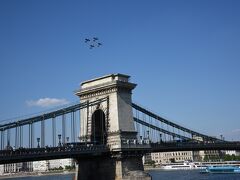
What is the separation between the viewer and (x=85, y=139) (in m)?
60.0

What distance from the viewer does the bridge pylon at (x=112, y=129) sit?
55281mm

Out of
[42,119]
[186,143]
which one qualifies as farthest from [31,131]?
[186,143]

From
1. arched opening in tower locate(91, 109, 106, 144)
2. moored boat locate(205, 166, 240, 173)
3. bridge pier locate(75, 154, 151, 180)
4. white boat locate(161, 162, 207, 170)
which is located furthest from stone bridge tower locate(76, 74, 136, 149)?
white boat locate(161, 162, 207, 170)

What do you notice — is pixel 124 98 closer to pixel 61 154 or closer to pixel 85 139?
pixel 85 139

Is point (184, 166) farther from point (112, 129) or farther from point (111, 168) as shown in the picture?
point (111, 168)

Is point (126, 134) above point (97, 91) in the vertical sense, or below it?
below

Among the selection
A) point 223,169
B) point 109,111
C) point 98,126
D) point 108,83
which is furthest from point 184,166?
point 108,83

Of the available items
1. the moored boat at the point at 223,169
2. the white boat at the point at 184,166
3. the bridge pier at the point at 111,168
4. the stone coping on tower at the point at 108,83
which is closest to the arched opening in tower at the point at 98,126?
the bridge pier at the point at 111,168

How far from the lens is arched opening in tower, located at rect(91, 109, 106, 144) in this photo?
6044 cm

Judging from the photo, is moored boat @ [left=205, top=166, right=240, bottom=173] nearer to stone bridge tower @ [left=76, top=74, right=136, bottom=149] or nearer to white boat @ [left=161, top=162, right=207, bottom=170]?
white boat @ [left=161, top=162, right=207, bottom=170]

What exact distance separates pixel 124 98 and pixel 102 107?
3563 mm

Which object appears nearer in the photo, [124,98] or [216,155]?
[124,98]

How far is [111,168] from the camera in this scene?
55656 mm

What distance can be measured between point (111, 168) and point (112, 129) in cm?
552
